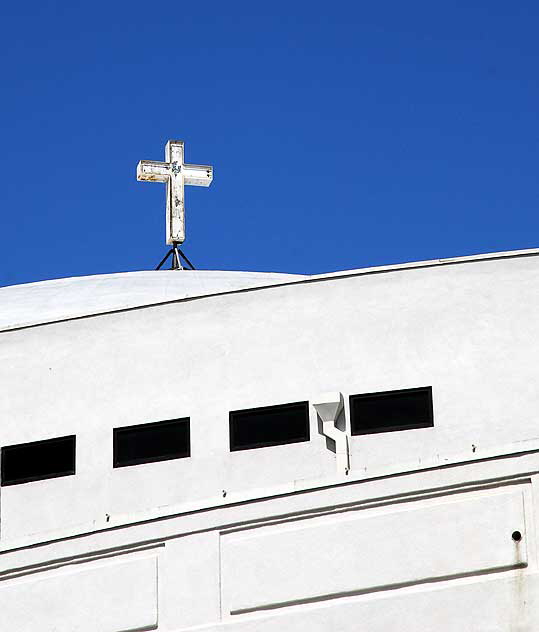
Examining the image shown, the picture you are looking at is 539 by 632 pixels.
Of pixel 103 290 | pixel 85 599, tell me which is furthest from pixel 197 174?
pixel 85 599

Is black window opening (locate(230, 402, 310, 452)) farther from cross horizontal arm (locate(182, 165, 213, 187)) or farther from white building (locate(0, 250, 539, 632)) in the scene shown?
cross horizontal arm (locate(182, 165, 213, 187))

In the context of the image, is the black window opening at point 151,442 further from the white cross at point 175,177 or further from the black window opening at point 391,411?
the white cross at point 175,177

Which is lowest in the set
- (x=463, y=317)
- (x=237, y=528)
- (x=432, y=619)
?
(x=432, y=619)

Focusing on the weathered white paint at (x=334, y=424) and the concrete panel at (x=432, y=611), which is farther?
the weathered white paint at (x=334, y=424)

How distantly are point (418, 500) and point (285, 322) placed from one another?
4048 mm

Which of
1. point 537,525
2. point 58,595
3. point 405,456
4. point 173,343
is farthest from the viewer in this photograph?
point 173,343

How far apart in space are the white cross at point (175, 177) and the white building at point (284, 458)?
783 centimetres

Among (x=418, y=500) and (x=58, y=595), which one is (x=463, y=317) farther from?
(x=58, y=595)

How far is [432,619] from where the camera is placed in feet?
A: 55.7

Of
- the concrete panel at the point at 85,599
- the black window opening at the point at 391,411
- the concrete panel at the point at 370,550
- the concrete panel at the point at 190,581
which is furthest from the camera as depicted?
the black window opening at the point at 391,411

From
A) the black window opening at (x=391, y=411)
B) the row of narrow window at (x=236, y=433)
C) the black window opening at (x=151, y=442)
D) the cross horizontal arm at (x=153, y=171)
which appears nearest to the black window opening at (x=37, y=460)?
the row of narrow window at (x=236, y=433)

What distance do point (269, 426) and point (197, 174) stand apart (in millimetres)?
9621

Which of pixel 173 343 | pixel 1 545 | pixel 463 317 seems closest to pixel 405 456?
pixel 463 317

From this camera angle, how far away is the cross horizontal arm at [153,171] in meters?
28.5
